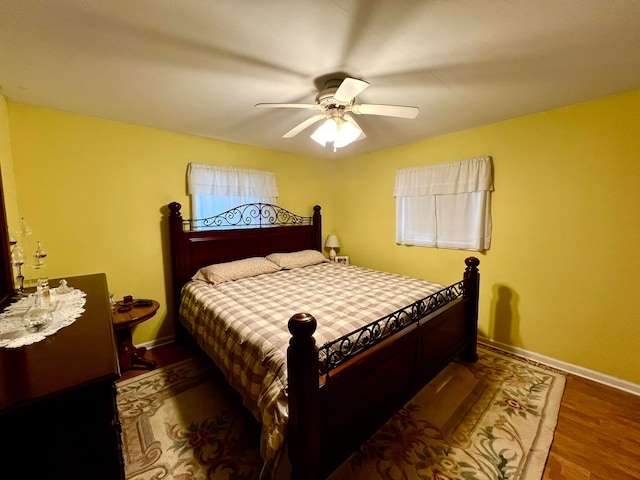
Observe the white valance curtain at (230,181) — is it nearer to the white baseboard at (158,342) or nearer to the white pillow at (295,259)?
the white pillow at (295,259)

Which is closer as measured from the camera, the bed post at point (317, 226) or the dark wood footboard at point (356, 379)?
the dark wood footboard at point (356, 379)

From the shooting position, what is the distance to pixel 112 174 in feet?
8.39

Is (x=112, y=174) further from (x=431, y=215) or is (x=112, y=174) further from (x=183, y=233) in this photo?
(x=431, y=215)

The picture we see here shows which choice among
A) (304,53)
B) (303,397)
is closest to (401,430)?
(303,397)

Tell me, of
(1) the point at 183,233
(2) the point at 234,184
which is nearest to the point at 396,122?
(2) the point at 234,184

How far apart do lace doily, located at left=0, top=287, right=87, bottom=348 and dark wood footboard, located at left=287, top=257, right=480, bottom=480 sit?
3.54ft

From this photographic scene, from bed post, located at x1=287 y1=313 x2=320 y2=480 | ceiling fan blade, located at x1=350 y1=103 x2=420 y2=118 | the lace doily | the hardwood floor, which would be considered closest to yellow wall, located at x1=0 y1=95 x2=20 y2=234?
the lace doily

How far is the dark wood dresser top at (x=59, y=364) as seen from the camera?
76 cm

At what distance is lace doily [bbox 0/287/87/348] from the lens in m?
1.08

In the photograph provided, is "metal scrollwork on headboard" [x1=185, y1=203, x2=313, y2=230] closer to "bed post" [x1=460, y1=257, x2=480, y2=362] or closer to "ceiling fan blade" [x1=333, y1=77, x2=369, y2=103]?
"ceiling fan blade" [x1=333, y1=77, x2=369, y2=103]

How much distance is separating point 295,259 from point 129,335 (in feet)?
6.21

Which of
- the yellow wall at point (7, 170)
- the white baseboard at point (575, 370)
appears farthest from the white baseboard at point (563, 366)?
the yellow wall at point (7, 170)

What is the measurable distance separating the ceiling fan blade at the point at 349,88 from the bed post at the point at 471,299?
178 centimetres

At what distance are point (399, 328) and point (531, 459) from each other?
103 cm
